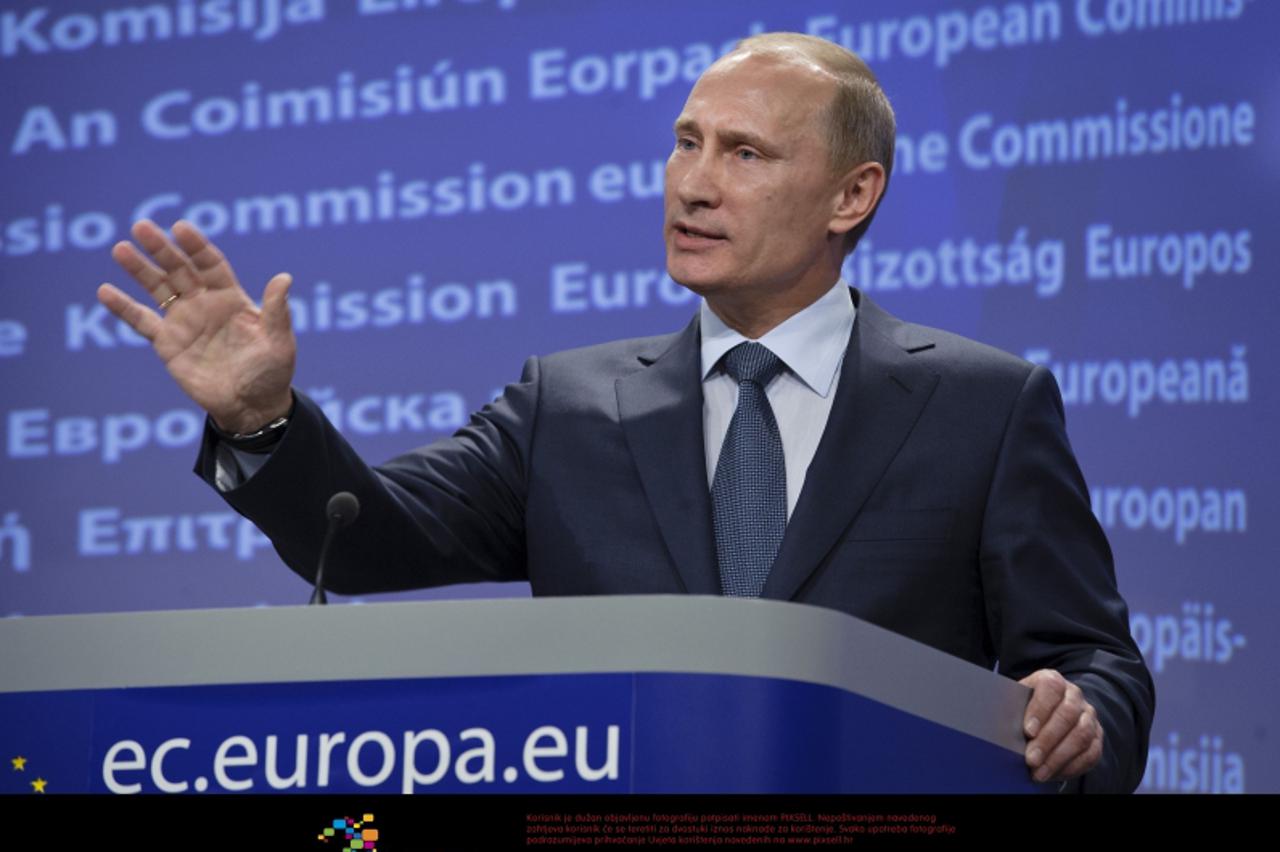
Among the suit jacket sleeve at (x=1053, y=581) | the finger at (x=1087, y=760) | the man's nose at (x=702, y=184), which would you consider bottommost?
the finger at (x=1087, y=760)

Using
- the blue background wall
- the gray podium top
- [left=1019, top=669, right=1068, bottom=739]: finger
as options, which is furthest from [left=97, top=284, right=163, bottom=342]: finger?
the blue background wall

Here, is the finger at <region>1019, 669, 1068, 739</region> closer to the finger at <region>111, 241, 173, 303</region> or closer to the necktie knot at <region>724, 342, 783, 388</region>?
the necktie knot at <region>724, 342, 783, 388</region>

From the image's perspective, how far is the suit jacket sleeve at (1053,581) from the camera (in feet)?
7.46

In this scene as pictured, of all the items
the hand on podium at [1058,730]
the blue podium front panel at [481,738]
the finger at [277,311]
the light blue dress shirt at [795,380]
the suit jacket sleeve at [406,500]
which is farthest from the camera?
the light blue dress shirt at [795,380]

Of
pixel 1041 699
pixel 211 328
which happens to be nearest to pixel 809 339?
pixel 1041 699

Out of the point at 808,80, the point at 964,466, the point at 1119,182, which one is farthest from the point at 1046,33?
the point at 964,466

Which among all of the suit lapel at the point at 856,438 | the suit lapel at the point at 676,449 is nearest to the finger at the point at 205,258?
the suit lapel at the point at 676,449

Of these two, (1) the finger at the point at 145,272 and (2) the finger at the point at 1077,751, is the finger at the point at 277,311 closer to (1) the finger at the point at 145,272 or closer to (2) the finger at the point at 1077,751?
(1) the finger at the point at 145,272

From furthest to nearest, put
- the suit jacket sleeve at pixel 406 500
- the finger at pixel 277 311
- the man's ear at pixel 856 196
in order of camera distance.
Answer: the man's ear at pixel 856 196 < the suit jacket sleeve at pixel 406 500 < the finger at pixel 277 311

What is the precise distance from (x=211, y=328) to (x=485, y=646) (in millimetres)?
674

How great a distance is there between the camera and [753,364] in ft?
8.45

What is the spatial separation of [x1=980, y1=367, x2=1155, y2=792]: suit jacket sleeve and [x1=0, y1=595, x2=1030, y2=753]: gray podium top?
60cm

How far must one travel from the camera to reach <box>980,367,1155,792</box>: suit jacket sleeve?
227 centimetres

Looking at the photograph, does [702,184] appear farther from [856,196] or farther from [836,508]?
[836,508]
